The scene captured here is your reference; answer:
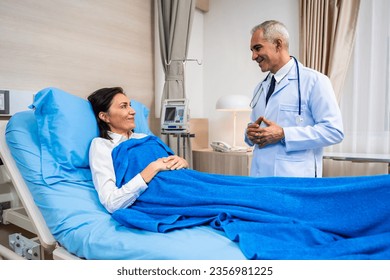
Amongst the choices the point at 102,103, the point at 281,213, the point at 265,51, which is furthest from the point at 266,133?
the point at 102,103

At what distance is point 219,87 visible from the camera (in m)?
3.46

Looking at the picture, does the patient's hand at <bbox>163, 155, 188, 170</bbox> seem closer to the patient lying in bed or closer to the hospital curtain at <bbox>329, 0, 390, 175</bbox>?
the patient lying in bed

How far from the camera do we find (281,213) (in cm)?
108

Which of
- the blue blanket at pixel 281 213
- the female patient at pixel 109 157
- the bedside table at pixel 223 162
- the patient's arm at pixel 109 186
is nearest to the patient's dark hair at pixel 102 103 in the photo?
the female patient at pixel 109 157

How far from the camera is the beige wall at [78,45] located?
1.93 metres

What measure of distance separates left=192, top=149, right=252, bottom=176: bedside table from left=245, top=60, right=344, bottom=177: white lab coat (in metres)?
0.93

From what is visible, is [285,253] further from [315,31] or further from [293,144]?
[315,31]

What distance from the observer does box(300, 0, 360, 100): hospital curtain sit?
8.61ft

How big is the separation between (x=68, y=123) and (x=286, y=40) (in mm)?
1219

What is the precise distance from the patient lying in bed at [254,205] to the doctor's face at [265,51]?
67 centimetres

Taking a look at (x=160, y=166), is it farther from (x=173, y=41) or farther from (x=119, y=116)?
(x=173, y=41)

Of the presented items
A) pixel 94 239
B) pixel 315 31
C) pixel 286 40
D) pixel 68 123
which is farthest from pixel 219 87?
pixel 94 239
